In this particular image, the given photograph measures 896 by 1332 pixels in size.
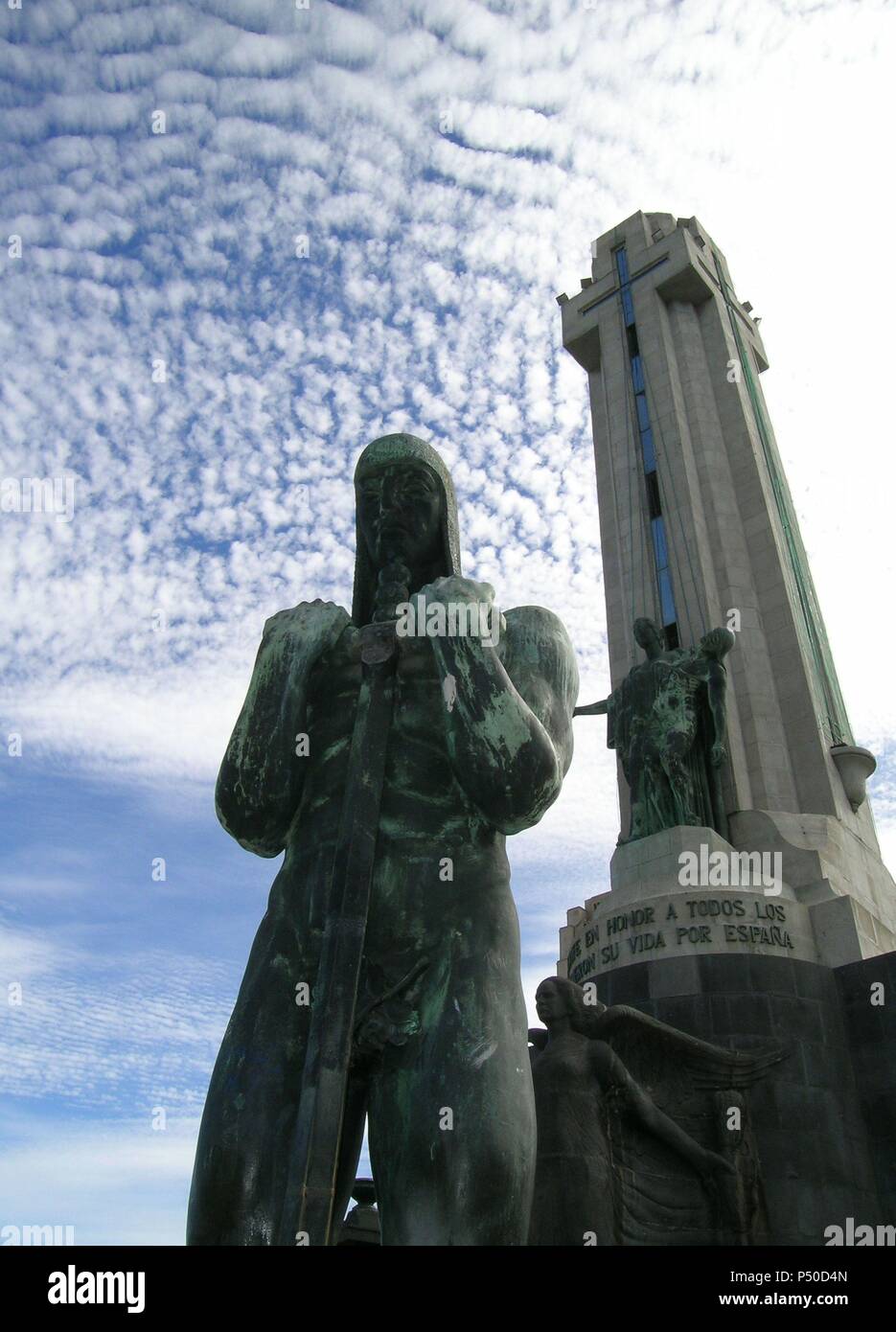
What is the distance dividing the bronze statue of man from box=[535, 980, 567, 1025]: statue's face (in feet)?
21.0

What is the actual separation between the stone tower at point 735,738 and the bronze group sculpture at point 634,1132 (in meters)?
0.50

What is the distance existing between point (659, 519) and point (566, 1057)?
1273 cm

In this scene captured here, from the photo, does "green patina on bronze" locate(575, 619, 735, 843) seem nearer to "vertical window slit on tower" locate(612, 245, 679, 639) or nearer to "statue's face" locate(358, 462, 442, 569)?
"vertical window slit on tower" locate(612, 245, 679, 639)

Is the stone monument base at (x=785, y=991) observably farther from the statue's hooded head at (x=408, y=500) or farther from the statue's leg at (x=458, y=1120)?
the statue's hooded head at (x=408, y=500)

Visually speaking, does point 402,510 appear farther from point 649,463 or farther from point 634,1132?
point 649,463

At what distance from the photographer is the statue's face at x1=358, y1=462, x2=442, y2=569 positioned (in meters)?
3.81

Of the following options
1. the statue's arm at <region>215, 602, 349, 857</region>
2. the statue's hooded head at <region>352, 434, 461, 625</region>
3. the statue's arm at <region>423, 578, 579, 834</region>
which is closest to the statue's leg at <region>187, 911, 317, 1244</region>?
the statue's arm at <region>215, 602, 349, 857</region>

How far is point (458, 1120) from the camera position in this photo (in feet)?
8.70

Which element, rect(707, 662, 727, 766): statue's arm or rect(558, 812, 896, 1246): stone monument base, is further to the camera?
rect(707, 662, 727, 766): statue's arm

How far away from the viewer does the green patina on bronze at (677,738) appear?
45.5ft

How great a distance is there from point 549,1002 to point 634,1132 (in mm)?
1294

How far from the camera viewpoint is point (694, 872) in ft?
41.0
